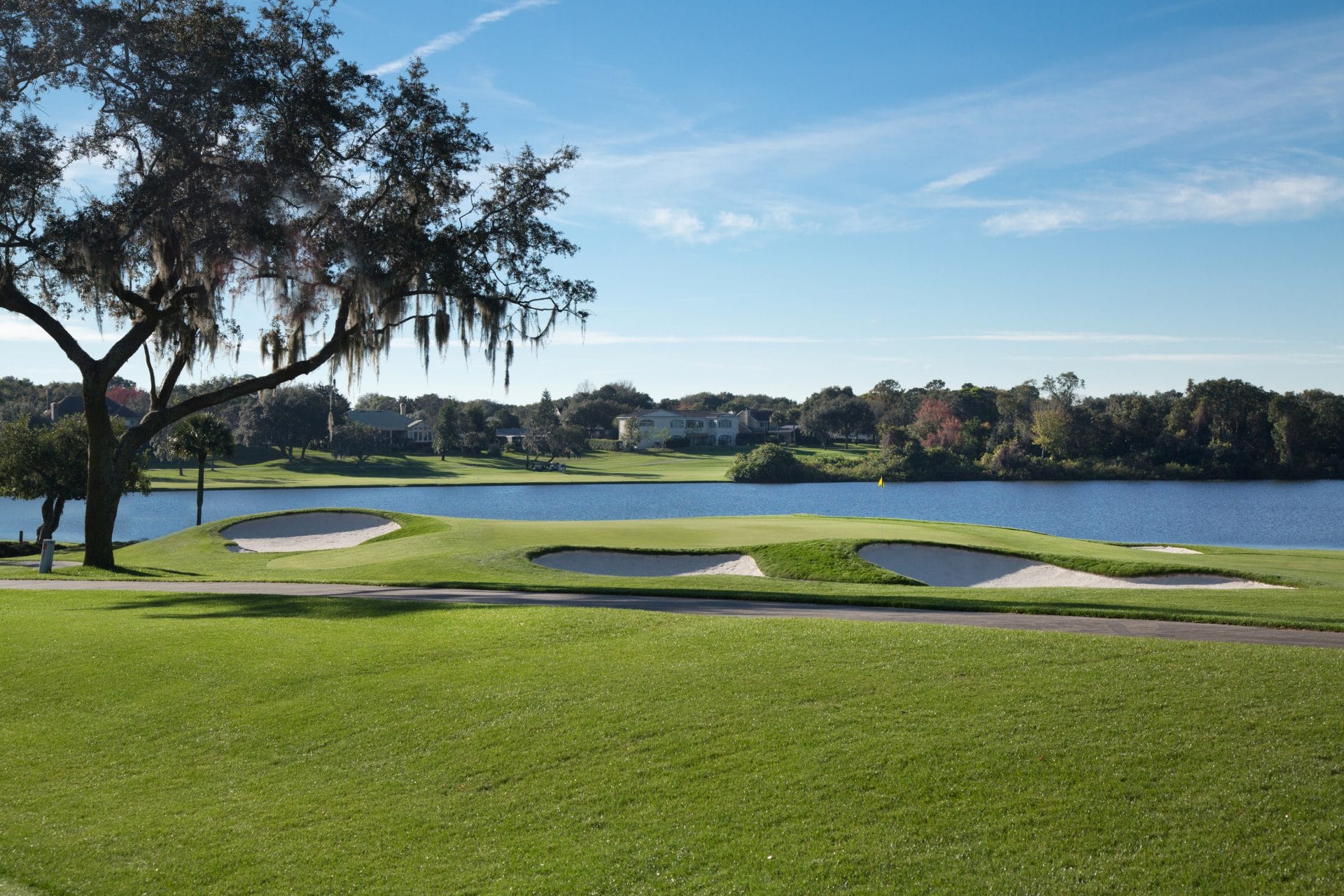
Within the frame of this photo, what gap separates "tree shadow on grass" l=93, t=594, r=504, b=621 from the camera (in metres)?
15.3

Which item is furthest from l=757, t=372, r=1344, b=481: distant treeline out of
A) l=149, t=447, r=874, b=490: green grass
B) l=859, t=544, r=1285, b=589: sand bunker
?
l=859, t=544, r=1285, b=589: sand bunker

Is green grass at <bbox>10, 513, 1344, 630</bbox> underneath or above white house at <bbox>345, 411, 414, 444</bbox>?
underneath

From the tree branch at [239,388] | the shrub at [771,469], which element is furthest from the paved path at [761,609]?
the shrub at [771,469]

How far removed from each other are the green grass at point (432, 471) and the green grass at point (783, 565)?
2197 inches

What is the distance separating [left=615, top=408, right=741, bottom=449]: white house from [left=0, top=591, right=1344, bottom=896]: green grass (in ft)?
404

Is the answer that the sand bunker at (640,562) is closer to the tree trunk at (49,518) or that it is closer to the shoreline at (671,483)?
the tree trunk at (49,518)

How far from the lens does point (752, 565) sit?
23.8 meters

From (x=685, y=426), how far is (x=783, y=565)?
377ft

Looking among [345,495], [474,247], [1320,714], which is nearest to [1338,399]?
[345,495]

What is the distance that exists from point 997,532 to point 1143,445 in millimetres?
81877

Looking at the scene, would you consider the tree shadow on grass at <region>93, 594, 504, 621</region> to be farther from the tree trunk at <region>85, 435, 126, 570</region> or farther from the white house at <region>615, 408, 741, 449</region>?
the white house at <region>615, 408, 741, 449</region>

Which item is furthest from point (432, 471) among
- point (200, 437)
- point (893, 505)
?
point (200, 437)

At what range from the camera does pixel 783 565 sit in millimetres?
23219

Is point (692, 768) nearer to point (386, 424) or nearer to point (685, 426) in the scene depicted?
point (386, 424)
